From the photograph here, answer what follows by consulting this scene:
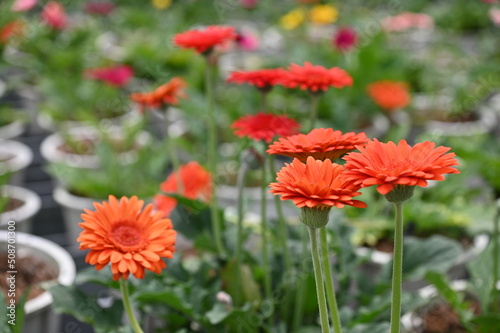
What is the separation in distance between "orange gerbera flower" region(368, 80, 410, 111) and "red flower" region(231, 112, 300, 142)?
3.12 ft

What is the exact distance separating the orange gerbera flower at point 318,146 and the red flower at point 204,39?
25 centimetres

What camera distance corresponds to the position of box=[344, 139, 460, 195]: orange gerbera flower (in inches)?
15.5

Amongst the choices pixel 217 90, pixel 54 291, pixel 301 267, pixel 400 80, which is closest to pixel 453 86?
pixel 400 80

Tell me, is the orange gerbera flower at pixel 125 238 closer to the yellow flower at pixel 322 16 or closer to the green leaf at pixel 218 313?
the green leaf at pixel 218 313

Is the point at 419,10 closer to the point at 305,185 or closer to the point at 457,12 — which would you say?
the point at 457,12

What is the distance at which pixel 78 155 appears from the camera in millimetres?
1511

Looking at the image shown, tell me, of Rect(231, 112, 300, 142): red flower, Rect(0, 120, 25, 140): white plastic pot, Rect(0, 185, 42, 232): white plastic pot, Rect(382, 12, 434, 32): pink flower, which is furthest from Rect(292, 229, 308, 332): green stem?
Rect(382, 12, 434, 32): pink flower

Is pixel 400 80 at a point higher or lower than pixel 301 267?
higher

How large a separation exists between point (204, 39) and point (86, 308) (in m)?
0.32

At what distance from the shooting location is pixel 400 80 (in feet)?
5.94

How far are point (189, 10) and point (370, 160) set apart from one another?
9.42 ft

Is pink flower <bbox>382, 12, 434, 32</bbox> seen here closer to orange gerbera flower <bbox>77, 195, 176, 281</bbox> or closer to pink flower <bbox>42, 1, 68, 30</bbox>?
pink flower <bbox>42, 1, 68, 30</bbox>

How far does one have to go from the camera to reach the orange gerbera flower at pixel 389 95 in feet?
5.13

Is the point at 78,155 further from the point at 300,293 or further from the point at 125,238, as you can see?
the point at 125,238
